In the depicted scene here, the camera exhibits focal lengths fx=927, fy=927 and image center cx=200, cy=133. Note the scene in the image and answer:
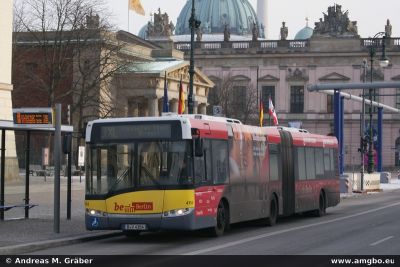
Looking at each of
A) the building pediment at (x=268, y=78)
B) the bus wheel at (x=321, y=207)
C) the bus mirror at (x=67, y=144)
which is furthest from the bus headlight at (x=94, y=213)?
the building pediment at (x=268, y=78)

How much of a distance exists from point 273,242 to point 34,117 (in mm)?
6763

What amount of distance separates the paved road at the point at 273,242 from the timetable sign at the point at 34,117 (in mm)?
3310

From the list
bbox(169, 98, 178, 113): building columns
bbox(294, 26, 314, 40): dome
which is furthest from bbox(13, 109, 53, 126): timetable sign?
bbox(294, 26, 314, 40): dome

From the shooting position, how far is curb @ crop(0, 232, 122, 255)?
18328mm

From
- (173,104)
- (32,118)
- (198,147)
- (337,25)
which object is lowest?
(198,147)

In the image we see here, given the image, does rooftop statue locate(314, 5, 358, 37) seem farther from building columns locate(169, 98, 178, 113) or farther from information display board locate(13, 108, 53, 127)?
information display board locate(13, 108, 53, 127)

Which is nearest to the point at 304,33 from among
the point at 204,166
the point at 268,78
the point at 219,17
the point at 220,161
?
the point at 219,17

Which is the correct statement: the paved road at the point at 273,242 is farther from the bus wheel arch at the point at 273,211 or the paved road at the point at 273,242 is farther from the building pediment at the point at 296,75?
the building pediment at the point at 296,75

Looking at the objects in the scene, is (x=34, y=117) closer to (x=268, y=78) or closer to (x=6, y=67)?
(x=6, y=67)

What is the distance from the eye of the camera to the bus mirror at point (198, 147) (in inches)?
818

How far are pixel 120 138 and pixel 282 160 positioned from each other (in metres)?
7.85

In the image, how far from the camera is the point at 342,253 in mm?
17656

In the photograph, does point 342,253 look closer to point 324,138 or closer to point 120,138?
point 120,138

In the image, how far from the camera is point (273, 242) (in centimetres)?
2055
